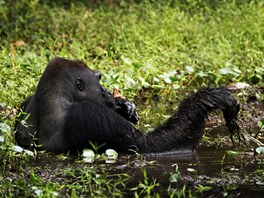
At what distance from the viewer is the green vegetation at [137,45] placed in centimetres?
820

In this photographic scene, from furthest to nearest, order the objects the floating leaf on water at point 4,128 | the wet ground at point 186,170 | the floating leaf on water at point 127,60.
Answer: the floating leaf on water at point 127,60
the floating leaf on water at point 4,128
the wet ground at point 186,170

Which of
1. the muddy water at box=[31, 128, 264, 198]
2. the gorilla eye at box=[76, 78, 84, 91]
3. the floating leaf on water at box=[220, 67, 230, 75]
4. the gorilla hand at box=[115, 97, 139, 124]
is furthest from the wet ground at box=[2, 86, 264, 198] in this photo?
the floating leaf on water at box=[220, 67, 230, 75]

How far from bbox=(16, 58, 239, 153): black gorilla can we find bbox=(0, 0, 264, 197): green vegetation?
0.25 metres

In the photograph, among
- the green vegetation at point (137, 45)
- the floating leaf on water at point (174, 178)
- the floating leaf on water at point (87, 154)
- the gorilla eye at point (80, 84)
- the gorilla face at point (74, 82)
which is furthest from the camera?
the green vegetation at point (137, 45)

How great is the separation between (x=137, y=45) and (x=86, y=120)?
398 cm

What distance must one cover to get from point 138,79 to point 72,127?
8.30 ft

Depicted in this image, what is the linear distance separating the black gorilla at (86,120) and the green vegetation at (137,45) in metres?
0.25

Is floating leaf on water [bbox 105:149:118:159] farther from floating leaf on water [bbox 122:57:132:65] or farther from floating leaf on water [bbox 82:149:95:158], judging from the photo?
floating leaf on water [bbox 122:57:132:65]

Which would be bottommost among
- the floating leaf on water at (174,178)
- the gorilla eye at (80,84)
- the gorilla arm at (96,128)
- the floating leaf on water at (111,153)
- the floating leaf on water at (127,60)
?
the floating leaf on water at (174,178)

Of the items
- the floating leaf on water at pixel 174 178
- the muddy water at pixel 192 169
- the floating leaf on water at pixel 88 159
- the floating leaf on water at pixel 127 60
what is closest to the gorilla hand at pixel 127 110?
the muddy water at pixel 192 169

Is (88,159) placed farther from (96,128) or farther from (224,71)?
(224,71)

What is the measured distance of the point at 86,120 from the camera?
236 inches

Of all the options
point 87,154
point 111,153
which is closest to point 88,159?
point 87,154

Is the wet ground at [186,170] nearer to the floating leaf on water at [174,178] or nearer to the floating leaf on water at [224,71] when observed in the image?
the floating leaf on water at [174,178]
